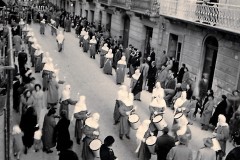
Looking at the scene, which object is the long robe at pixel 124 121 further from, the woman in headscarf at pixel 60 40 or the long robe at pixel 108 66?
the woman in headscarf at pixel 60 40

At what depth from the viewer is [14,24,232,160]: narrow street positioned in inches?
437

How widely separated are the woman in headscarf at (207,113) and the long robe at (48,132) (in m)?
5.19

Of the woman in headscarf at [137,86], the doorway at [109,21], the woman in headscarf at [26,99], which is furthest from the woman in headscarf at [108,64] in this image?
the doorway at [109,21]

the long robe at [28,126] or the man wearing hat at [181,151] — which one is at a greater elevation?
the man wearing hat at [181,151]

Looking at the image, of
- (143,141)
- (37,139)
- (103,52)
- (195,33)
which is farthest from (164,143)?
(103,52)

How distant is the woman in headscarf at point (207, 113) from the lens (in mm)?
12652

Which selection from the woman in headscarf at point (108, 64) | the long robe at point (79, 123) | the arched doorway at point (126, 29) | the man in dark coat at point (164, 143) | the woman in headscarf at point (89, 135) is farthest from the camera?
the arched doorway at point (126, 29)

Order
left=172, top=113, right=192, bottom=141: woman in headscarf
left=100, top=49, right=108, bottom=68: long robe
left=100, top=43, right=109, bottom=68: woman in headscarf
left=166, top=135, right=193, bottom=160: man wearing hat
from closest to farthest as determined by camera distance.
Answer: left=166, top=135, right=193, bottom=160: man wearing hat < left=172, top=113, right=192, bottom=141: woman in headscarf < left=100, top=43, right=109, bottom=68: woman in headscarf < left=100, top=49, right=108, bottom=68: long robe

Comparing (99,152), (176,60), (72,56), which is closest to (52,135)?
(99,152)

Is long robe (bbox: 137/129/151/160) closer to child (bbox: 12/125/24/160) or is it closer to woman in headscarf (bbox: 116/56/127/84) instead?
child (bbox: 12/125/24/160)

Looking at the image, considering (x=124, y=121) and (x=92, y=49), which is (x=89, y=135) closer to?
(x=124, y=121)

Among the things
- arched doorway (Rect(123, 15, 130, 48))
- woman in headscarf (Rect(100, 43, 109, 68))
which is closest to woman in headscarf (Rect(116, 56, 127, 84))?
woman in headscarf (Rect(100, 43, 109, 68))

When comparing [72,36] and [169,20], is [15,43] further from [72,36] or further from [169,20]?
[72,36]

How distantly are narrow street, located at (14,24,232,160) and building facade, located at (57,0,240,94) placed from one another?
9.48 feet
